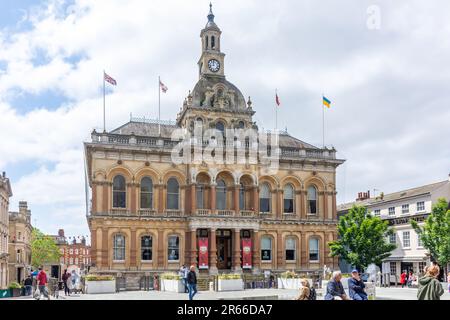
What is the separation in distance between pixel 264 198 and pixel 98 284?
19.6 metres

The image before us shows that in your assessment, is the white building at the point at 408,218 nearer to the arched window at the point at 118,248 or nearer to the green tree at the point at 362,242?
the green tree at the point at 362,242

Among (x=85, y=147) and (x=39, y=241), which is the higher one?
(x=85, y=147)

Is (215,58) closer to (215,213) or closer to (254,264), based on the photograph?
(215,213)

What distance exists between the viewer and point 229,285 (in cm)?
3588

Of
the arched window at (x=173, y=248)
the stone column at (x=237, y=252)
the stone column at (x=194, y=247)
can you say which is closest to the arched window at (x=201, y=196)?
the stone column at (x=194, y=247)

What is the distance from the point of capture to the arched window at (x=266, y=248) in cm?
4988

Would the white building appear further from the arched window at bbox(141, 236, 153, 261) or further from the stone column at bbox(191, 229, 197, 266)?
the arched window at bbox(141, 236, 153, 261)

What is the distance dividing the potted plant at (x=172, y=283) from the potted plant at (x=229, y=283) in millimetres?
2652

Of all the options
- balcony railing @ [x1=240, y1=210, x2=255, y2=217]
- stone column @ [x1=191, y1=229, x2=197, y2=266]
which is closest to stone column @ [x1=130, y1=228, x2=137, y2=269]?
stone column @ [x1=191, y1=229, x2=197, y2=266]

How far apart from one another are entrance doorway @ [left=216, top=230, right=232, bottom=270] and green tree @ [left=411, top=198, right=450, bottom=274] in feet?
54.1

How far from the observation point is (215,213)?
4722 centimetres

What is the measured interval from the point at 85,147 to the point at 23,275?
149ft

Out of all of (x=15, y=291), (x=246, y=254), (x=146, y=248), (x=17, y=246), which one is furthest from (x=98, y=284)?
(x=17, y=246)
